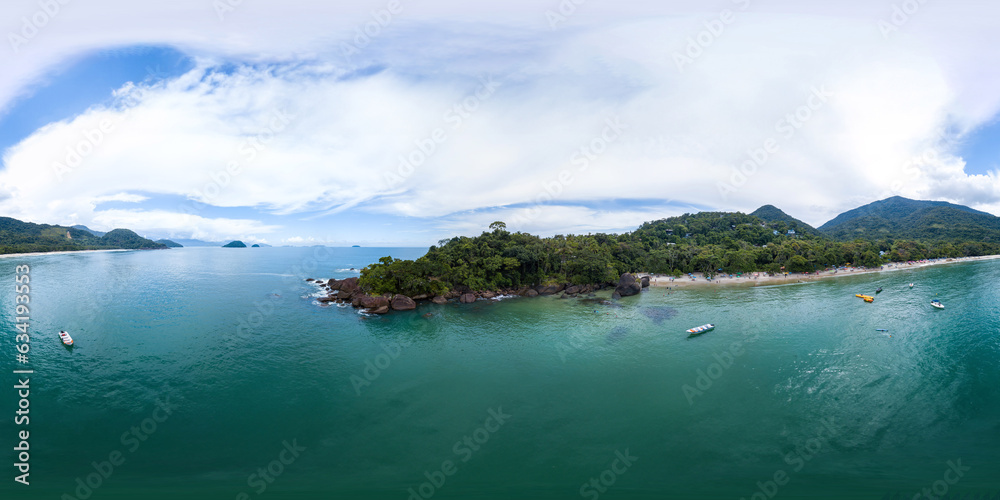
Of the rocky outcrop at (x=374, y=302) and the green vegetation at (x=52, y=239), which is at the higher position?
the green vegetation at (x=52, y=239)

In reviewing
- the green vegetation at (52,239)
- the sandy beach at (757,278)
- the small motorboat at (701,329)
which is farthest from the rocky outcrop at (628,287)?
the green vegetation at (52,239)

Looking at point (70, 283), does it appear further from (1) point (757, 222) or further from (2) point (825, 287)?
(1) point (757, 222)

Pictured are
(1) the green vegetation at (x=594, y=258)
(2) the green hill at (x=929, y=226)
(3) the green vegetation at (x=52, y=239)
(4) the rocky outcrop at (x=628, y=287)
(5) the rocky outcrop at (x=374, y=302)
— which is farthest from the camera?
(2) the green hill at (x=929, y=226)

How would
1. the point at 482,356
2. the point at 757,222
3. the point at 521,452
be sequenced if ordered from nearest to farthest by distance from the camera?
the point at 521,452, the point at 482,356, the point at 757,222

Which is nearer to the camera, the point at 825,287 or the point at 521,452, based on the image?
the point at 521,452

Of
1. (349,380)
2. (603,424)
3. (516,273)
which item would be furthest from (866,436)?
(516,273)

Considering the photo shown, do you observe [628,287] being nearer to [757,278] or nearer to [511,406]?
[757,278]

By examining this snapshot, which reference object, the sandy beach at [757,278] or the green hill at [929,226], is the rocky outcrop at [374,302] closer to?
the sandy beach at [757,278]

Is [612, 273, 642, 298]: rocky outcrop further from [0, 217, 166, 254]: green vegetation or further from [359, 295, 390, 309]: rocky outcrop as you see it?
[0, 217, 166, 254]: green vegetation
